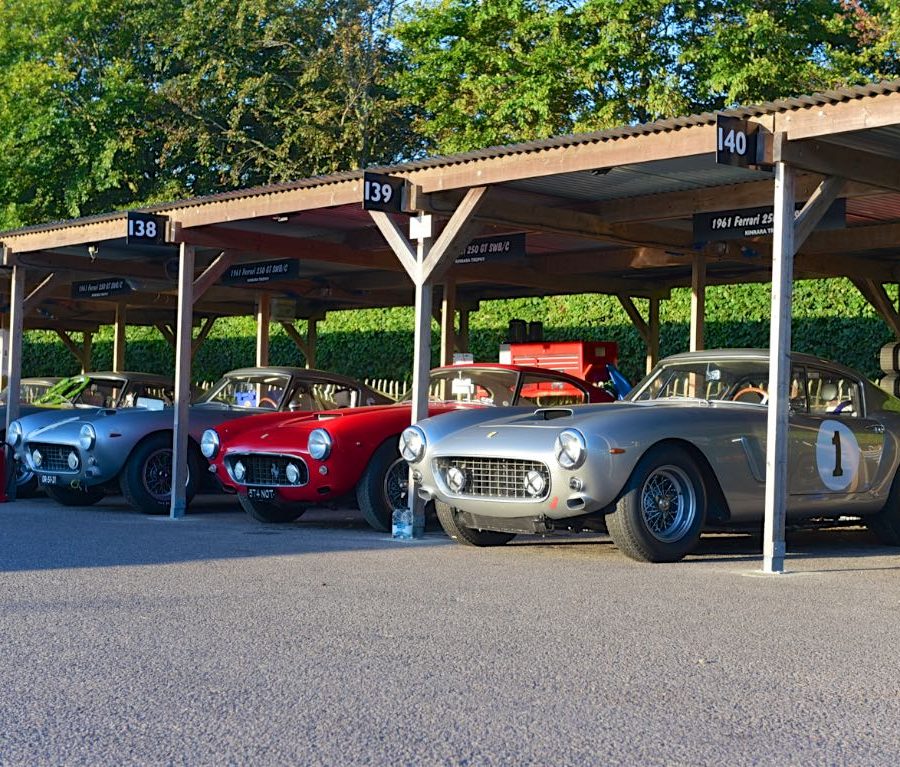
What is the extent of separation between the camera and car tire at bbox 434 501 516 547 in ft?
35.5

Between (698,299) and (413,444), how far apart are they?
695 cm

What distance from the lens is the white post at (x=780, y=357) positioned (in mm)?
9672

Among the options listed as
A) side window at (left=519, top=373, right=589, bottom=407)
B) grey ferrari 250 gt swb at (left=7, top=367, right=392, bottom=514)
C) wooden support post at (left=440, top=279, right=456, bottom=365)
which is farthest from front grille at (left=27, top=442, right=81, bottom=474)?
wooden support post at (left=440, top=279, right=456, bottom=365)

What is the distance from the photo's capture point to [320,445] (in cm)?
1209

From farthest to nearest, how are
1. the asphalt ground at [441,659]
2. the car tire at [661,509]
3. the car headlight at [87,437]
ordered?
the car headlight at [87,437], the car tire at [661,509], the asphalt ground at [441,659]

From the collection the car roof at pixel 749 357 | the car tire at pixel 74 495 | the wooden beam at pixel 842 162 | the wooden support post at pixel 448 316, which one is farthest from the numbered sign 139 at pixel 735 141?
the wooden support post at pixel 448 316

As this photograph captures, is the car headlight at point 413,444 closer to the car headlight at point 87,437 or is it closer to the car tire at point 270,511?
the car tire at point 270,511

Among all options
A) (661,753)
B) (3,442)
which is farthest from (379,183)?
(661,753)

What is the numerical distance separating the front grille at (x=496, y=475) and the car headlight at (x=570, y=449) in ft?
0.50

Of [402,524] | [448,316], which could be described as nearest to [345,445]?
[402,524]

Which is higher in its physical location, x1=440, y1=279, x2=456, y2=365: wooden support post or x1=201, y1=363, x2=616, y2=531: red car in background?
x1=440, y1=279, x2=456, y2=365: wooden support post

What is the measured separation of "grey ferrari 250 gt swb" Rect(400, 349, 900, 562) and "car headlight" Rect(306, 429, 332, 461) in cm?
115

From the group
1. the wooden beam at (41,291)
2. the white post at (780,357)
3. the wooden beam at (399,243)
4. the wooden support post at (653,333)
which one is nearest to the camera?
the white post at (780,357)

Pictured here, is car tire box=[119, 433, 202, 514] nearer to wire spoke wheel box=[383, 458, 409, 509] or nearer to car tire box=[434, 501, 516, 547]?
wire spoke wheel box=[383, 458, 409, 509]
